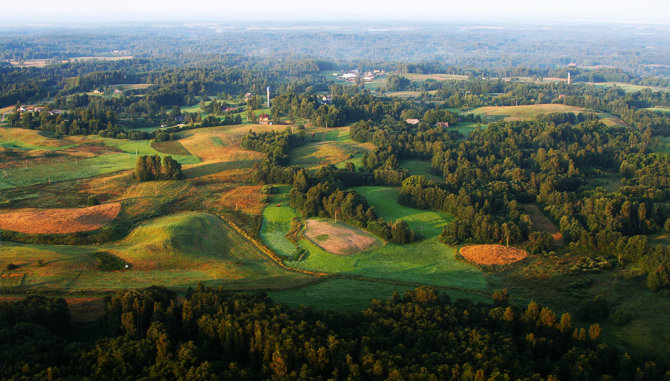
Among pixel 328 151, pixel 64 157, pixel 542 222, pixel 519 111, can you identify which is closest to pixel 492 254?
pixel 542 222

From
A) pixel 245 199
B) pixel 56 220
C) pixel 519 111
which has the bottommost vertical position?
pixel 245 199

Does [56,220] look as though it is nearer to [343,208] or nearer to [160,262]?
[160,262]

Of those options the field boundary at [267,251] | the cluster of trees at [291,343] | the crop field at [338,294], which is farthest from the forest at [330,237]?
the crop field at [338,294]

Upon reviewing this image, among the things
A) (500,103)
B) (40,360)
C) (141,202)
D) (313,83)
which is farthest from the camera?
(313,83)

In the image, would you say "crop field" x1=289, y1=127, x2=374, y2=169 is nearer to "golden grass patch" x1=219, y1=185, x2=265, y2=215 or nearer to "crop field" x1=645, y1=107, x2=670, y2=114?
"golden grass patch" x1=219, y1=185, x2=265, y2=215

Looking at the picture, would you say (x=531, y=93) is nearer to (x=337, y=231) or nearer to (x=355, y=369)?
(x=337, y=231)

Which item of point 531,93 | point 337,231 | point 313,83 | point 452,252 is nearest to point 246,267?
point 337,231

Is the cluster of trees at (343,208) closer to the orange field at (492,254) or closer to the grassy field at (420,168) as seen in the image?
the orange field at (492,254)

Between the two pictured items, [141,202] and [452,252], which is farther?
[141,202]
